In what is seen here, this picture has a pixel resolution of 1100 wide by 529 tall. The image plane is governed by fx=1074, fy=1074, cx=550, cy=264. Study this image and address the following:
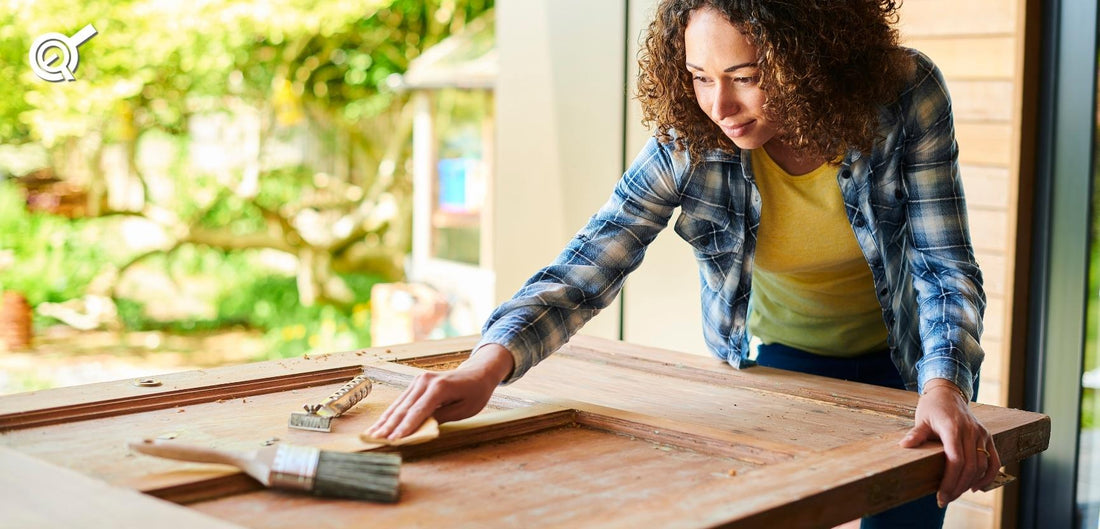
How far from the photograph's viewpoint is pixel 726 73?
147cm

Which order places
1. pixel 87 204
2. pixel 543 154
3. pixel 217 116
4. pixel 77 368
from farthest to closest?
pixel 217 116 < pixel 87 204 < pixel 77 368 < pixel 543 154

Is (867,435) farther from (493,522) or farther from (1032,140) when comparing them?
(1032,140)

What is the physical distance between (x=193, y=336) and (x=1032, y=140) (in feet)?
26.0

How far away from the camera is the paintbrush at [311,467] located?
1.06m

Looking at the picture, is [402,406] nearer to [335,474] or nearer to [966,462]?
[335,474]

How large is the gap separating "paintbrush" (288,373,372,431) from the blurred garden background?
6817 millimetres

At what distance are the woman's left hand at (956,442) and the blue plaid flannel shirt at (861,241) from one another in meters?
0.08

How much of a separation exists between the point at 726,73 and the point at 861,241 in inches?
14.8

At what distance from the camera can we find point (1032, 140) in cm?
257

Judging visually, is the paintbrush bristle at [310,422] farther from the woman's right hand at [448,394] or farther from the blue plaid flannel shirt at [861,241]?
the blue plaid flannel shirt at [861,241]

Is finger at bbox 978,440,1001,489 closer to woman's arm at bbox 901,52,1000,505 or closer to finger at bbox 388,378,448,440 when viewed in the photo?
woman's arm at bbox 901,52,1000,505

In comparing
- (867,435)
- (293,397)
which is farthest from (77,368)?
(867,435)

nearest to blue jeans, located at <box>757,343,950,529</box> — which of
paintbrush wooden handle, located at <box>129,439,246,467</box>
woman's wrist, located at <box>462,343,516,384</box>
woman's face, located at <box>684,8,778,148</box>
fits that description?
woman's face, located at <box>684,8,778,148</box>

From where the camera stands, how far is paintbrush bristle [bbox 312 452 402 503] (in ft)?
3.47
